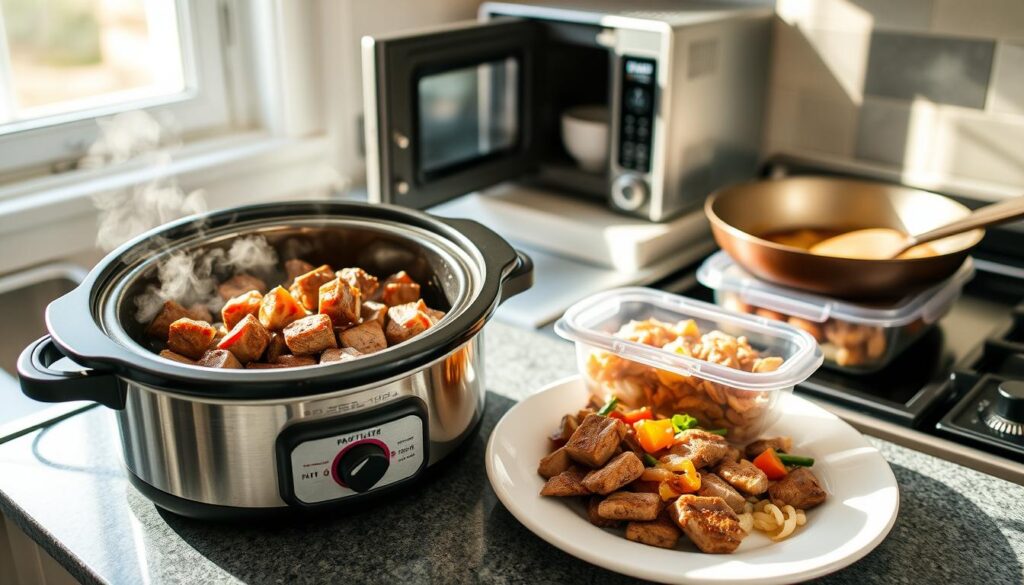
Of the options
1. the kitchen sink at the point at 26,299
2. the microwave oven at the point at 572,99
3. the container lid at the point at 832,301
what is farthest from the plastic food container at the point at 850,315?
the kitchen sink at the point at 26,299

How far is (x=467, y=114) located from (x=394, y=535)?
0.75m

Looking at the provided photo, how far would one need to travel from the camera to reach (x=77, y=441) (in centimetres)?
95

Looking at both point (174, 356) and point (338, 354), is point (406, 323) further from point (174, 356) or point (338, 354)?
point (174, 356)

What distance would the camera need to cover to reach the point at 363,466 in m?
0.78

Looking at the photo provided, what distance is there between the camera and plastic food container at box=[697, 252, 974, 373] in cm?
110

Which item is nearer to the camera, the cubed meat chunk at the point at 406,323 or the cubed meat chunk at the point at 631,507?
the cubed meat chunk at the point at 631,507

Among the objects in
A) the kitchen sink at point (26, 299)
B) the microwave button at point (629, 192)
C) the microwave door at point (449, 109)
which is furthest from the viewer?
the microwave button at point (629, 192)

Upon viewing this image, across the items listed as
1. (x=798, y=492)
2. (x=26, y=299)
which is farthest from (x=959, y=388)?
(x=26, y=299)

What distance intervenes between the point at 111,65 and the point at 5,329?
0.60 metres

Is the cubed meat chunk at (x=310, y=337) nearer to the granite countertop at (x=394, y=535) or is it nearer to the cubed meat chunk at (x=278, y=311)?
the cubed meat chunk at (x=278, y=311)

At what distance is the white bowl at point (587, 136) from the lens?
147 cm

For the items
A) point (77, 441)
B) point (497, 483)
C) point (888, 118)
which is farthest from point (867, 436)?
point (77, 441)

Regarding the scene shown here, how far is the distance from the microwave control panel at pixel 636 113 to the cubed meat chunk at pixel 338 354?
0.68 meters

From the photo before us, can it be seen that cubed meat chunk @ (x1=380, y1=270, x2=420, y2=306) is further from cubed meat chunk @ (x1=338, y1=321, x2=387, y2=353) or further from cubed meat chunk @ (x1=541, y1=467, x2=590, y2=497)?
cubed meat chunk @ (x1=541, y1=467, x2=590, y2=497)
